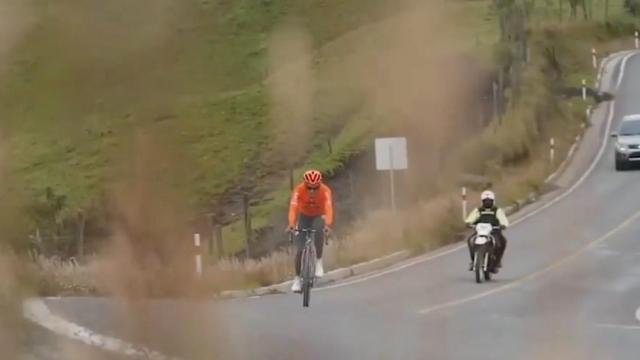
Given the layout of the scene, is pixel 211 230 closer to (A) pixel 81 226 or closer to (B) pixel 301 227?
(A) pixel 81 226

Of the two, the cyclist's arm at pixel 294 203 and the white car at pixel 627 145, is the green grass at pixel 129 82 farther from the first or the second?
the white car at pixel 627 145

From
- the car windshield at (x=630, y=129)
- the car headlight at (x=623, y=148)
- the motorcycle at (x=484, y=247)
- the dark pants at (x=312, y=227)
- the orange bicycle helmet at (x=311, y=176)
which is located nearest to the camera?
the orange bicycle helmet at (x=311, y=176)

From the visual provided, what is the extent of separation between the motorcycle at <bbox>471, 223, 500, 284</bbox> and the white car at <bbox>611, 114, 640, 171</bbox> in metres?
15.3

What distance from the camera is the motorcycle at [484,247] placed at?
1536cm

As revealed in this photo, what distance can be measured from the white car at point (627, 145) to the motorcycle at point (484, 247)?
15.3 meters

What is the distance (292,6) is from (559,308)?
0.63 m

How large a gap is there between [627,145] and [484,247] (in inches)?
623

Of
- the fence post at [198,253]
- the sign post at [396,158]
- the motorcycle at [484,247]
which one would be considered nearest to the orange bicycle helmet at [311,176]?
the sign post at [396,158]

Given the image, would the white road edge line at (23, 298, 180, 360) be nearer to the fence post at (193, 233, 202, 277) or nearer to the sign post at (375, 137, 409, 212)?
the fence post at (193, 233, 202, 277)

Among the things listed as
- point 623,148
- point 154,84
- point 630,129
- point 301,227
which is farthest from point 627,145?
point 154,84

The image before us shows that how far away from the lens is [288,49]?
2.01m

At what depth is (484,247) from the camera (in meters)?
15.6

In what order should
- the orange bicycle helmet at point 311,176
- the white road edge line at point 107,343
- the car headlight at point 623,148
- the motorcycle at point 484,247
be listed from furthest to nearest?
1. the car headlight at point 623,148
2. the motorcycle at point 484,247
3. the orange bicycle helmet at point 311,176
4. the white road edge line at point 107,343

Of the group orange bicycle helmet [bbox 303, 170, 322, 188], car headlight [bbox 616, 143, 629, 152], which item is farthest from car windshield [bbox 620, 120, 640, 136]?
orange bicycle helmet [bbox 303, 170, 322, 188]
